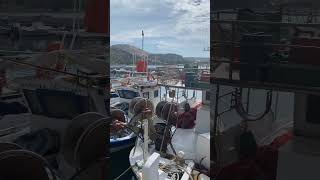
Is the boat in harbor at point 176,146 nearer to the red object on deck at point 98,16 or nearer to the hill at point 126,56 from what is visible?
the hill at point 126,56

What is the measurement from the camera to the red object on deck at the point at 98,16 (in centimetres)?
115

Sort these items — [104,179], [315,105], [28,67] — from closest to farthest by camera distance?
[315,105], [28,67], [104,179]

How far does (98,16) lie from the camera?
3.82 feet

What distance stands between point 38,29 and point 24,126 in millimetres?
289

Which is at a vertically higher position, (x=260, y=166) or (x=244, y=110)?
(x=244, y=110)

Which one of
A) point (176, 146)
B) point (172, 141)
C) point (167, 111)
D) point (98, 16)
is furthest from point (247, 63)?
point (176, 146)

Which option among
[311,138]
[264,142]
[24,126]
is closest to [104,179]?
[24,126]

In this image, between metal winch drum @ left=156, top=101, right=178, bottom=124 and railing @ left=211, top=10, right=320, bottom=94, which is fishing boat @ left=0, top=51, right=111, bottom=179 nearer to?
railing @ left=211, top=10, right=320, bottom=94

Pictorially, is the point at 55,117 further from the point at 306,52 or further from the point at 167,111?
the point at 167,111

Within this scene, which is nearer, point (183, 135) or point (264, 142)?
point (264, 142)

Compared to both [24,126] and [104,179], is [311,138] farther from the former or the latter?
[24,126]

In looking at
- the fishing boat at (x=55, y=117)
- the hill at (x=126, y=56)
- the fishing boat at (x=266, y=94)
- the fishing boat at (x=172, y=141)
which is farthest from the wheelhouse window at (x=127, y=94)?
the fishing boat at (x=266, y=94)

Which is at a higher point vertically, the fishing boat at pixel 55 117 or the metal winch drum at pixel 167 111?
the fishing boat at pixel 55 117

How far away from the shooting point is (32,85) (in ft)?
3.67
